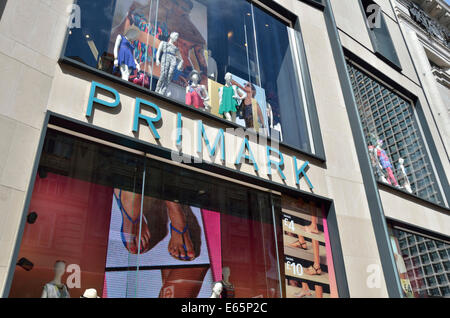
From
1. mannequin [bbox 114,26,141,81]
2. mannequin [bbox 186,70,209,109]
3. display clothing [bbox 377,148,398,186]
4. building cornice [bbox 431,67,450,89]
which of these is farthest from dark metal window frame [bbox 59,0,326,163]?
building cornice [bbox 431,67,450,89]

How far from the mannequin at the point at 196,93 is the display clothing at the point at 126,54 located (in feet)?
4.35

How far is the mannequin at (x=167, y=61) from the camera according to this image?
7809 millimetres

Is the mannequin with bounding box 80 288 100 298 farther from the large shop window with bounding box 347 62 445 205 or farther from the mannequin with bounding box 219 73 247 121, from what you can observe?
the large shop window with bounding box 347 62 445 205

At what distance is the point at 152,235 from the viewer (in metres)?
6.11

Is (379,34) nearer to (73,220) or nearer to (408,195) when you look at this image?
(408,195)

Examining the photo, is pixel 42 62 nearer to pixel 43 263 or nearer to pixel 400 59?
pixel 43 263

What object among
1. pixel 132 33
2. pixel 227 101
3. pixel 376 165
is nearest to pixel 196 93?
pixel 227 101

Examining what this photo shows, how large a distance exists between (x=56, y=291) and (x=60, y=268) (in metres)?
0.30

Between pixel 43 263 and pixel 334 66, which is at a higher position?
pixel 334 66

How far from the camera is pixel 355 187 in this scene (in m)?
9.52

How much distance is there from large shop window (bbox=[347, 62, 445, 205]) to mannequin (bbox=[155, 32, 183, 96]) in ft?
21.3

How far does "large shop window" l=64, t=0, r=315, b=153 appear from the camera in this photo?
7430 mm

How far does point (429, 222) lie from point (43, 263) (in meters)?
10.9
